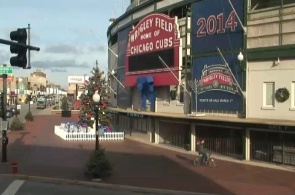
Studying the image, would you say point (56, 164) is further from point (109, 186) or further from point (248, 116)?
point (248, 116)

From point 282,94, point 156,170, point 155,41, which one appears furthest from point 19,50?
point 155,41

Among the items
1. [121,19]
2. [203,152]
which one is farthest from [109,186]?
[121,19]

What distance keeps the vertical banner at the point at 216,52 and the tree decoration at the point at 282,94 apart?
2.35 metres

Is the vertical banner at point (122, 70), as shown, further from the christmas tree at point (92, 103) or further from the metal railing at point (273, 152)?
the metal railing at point (273, 152)

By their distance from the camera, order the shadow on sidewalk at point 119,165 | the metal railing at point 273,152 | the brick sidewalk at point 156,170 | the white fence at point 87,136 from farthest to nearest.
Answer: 1. the white fence at point 87,136
2. the metal railing at point 273,152
3. the shadow on sidewalk at point 119,165
4. the brick sidewalk at point 156,170

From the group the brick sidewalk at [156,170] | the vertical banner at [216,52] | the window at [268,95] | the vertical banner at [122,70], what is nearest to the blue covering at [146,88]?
the brick sidewalk at [156,170]

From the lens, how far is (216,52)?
2722 centimetres

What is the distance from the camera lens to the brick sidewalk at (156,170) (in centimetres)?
1850

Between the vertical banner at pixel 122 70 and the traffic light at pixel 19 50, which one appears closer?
the traffic light at pixel 19 50

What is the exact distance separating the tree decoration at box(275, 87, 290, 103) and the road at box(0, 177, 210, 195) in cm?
858

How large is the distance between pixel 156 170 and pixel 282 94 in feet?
23.0

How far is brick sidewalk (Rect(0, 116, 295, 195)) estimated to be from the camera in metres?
18.5

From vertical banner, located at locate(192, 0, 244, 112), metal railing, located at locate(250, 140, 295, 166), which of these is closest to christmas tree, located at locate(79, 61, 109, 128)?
vertical banner, located at locate(192, 0, 244, 112)

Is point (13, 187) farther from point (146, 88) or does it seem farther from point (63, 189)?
point (146, 88)
